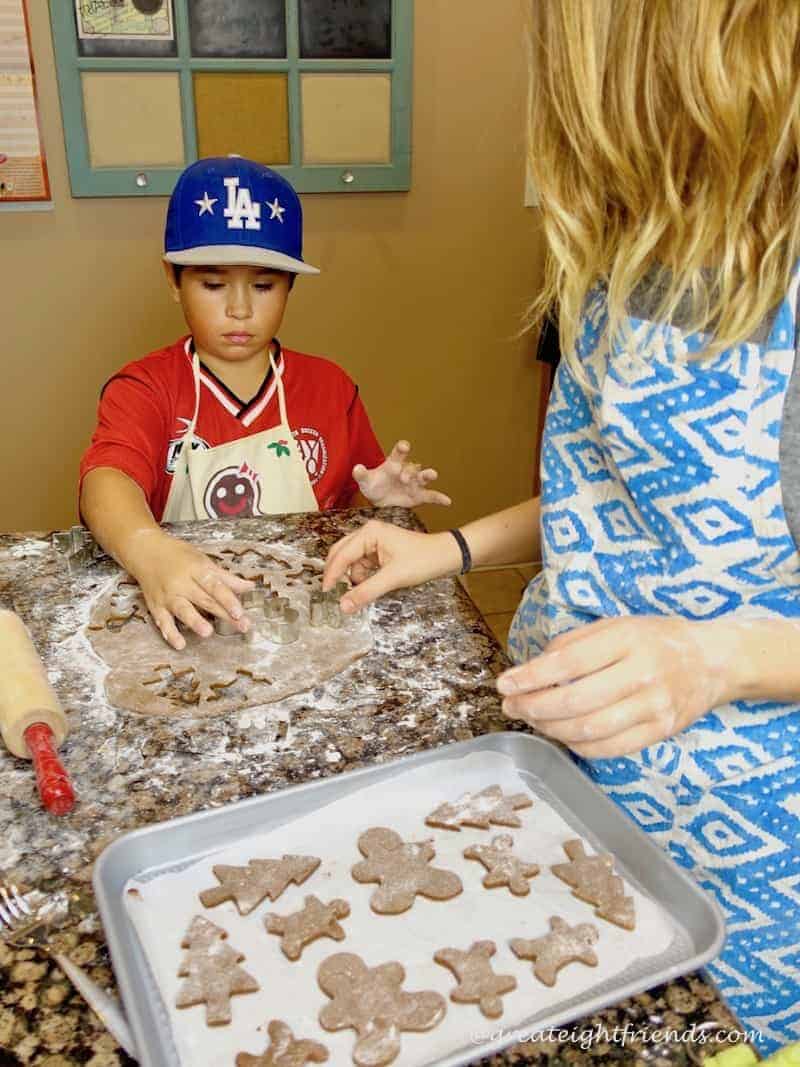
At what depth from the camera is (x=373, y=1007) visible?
553 millimetres

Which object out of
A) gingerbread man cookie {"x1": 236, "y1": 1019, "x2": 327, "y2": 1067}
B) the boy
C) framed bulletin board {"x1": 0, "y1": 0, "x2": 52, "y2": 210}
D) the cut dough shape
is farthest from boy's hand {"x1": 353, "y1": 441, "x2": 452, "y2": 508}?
framed bulletin board {"x1": 0, "y1": 0, "x2": 52, "y2": 210}

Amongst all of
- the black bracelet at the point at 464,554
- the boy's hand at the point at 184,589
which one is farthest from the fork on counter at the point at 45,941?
the black bracelet at the point at 464,554

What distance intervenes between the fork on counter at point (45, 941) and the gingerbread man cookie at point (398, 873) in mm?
181

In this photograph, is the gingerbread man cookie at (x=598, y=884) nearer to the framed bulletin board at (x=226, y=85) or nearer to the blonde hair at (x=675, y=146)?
the blonde hair at (x=675, y=146)

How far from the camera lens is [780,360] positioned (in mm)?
625

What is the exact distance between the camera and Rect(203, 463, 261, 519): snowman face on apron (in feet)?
5.02

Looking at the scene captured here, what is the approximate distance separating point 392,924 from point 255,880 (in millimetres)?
108

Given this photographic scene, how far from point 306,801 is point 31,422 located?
198cm

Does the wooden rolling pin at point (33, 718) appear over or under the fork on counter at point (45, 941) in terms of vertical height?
over

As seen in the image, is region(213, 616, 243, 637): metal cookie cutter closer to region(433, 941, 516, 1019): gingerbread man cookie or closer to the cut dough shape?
the cut dough shape

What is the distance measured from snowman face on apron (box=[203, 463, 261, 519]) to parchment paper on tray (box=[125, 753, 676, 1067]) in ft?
2.85

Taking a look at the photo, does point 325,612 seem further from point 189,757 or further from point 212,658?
point 189,757

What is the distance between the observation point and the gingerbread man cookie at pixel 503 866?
2.15 ft

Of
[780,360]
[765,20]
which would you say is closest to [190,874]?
[780,360]
